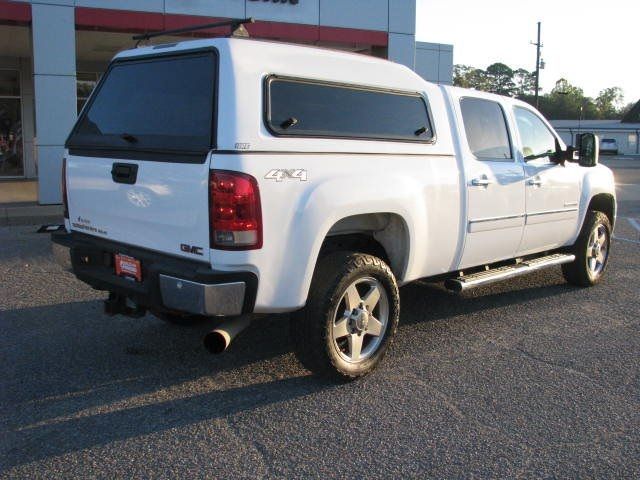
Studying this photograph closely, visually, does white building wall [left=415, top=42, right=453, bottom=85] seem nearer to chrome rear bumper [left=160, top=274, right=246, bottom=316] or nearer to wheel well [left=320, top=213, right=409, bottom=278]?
wheel well [left=320, top=213, right=409, bottom=278]

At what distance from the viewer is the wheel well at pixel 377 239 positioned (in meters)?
4.64

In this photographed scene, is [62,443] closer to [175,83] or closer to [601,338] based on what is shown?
[175,83]

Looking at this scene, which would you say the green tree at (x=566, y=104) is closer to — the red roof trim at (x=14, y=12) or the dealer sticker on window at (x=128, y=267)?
the red roof trim at (x=14, y=12)

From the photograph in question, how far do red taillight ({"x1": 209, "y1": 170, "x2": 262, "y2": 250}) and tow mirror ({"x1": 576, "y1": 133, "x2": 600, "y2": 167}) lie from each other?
4.03m

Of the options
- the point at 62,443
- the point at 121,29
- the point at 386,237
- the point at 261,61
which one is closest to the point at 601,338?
the point at 386,237

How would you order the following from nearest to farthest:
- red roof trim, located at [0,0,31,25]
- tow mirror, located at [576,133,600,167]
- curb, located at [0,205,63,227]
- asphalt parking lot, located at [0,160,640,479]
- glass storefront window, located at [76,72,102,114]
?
1. asphalt parking lot, located at [0,160,640,479]
2. tow mirror, located at [576,133,600,167]
3. curb, located at [0,205,63,227]
4. red roof trim, located at [0,0,31,25]
5. glass storefront window, located at [76,72,102,114]

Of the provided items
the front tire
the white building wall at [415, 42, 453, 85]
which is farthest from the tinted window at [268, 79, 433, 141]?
the white building wall at [415, 42, 453, 85]

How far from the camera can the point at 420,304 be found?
6324mm

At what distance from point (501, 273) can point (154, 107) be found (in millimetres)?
3152

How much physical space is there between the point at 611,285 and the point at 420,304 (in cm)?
239

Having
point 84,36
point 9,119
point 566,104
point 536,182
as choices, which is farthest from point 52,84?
point 566,104

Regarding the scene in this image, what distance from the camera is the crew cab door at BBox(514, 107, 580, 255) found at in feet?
19.7

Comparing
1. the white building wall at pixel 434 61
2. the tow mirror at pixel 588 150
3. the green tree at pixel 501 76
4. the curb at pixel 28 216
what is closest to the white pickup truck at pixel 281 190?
the tow mirror at pixel 588 150

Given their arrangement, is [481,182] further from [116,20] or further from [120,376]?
[116,20]
